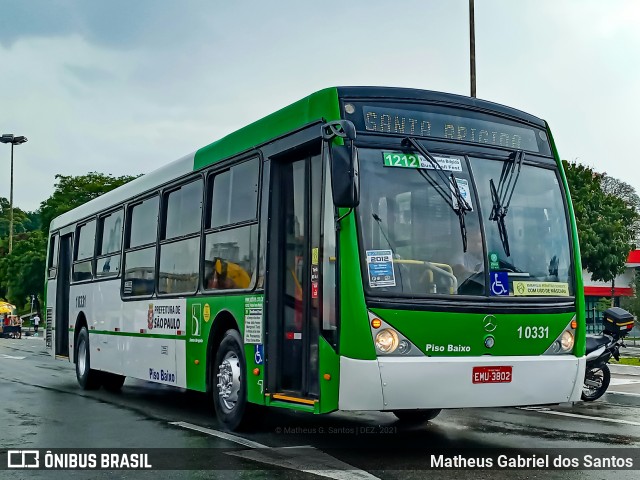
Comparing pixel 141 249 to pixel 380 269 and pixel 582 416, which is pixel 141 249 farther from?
pixel 582 416

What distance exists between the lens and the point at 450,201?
26.7ft

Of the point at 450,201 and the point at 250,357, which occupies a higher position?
the point at 450,201

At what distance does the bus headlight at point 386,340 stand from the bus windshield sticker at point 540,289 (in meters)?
1.30

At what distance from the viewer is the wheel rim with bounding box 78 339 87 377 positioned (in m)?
15.8

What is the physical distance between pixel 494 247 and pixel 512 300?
50 centimetres

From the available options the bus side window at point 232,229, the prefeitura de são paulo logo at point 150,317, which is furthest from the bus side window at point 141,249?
the bus side window at point 232,229

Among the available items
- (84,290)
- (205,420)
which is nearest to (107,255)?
(84,290)

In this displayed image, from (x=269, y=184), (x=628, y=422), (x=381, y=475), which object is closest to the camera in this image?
(x=381, y=475)

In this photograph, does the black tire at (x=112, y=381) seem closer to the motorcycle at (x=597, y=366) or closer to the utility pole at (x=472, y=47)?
the motorcycle at (x=597, y=366)

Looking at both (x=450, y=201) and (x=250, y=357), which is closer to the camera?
(x=450, y=201)

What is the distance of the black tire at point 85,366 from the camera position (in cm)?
1553

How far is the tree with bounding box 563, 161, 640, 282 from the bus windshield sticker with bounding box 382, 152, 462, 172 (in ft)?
125

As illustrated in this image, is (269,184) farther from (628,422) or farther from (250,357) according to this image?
(628,422)

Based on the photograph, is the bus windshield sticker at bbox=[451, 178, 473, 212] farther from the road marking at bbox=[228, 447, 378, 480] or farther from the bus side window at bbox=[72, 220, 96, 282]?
the bus side window at bbox=[72, 220, 96, 282]
